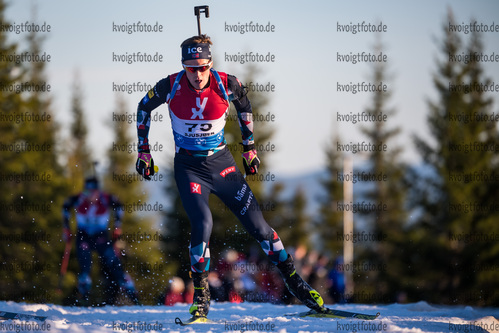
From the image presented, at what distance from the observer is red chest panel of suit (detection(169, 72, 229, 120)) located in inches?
260

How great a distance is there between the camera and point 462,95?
29.1 meters

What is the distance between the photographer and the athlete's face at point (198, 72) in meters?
6.50

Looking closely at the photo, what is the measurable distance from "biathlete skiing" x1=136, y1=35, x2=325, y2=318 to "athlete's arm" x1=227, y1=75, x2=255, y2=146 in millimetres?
13

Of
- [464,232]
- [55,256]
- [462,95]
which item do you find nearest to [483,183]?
[464,232]

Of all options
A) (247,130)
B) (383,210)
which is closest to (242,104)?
(247,130)

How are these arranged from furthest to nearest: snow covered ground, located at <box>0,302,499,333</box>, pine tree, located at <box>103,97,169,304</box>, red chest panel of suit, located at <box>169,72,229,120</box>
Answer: pine tree, located at <box>103,97,169,304</box> < red chest panel of suit, located at <box>169,72,229,120</box> < snow covered ground, located at <box>0,302,499,333</box>

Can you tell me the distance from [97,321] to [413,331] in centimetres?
357

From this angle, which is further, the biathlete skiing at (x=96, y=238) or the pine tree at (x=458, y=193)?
the pine tree at (x=458, y=193)

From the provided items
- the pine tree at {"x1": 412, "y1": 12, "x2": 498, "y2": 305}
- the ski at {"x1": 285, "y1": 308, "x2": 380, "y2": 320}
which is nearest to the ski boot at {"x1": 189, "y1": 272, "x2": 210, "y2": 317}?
the ski at {"x1": 285, "y1": 308, "x2": 380, "y2": 320}

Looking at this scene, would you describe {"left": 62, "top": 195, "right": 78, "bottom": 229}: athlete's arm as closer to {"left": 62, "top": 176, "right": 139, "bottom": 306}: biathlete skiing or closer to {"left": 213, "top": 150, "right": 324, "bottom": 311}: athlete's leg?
{"left": 62, "top": 176, "right": 139, "bottom": 306}: biathlete skiing

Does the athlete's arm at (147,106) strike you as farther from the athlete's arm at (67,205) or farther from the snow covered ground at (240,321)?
the athlete's arm at (67,205)

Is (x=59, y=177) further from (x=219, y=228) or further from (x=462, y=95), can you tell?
(x=462, y=95)

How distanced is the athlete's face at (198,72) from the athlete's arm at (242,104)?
313mm

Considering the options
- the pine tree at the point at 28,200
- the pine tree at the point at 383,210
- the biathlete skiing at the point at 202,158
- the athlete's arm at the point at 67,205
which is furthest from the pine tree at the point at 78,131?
the biathlete skiing at the point at 202,158
